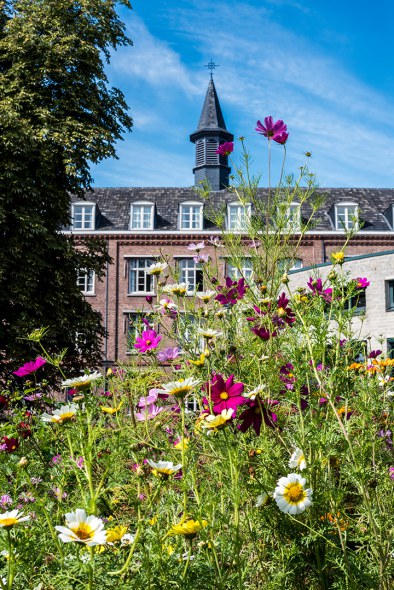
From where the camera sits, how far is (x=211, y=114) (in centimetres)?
3434

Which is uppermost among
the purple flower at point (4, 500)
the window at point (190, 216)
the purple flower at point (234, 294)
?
the window at point (190, 216)

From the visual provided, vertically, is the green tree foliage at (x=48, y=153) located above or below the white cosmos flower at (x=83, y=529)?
above

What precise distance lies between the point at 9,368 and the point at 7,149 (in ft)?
15.0

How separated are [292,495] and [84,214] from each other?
2648 centimetres

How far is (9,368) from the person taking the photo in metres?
12.6

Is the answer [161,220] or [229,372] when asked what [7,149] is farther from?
[161,220]

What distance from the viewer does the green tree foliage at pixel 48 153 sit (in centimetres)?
1289

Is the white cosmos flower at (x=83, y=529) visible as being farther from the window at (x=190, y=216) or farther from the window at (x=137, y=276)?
the window at (x=190, y=216)

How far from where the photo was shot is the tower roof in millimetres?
33844

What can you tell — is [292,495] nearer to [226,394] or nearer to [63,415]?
[226,394]

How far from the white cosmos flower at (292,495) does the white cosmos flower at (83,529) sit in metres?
0.48

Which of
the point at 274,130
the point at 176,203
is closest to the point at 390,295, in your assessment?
the point at 176,203

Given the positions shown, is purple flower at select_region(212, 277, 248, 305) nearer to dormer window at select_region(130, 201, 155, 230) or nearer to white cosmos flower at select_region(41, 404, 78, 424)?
white cosmos flower at select_region(41, 404, 78, 424)

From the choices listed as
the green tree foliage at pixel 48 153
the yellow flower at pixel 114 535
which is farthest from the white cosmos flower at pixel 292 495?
the green tree foliage at pixel 48 153
